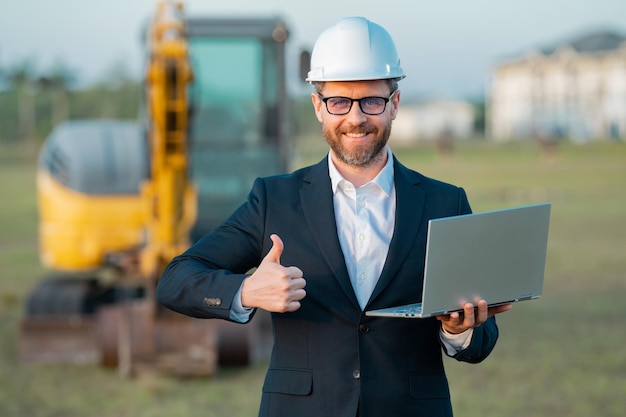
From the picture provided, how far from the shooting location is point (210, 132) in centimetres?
1022

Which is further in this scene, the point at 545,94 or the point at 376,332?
the point at 545,94

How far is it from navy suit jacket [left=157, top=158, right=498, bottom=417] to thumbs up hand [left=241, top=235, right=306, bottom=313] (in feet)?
0.40

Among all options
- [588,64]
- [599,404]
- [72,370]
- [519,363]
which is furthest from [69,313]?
[588,64]

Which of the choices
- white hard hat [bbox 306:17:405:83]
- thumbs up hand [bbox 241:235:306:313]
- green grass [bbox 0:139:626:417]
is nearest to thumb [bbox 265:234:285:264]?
thumbs up hand [bbox 241:235:306:313]

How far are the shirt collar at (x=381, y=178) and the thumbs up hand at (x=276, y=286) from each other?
342mm

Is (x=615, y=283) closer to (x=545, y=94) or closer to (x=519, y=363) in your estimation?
(x=519, y=363)

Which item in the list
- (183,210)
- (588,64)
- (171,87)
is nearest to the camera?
(171,87)

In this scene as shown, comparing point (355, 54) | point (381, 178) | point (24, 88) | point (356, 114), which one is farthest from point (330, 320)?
point (24, 88)

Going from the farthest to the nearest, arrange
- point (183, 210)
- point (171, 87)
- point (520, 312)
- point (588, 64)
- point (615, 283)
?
point (588, 64) → point (615, 283) → point (520, 312) → point (183, 210) → point (171, 87)

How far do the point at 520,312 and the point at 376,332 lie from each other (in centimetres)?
851

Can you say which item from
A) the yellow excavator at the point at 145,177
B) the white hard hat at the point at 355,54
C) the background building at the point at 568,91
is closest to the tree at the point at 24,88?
the background building at the point at 568,91

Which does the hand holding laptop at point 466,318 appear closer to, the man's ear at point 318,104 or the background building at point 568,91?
the man's ear at point 318,104

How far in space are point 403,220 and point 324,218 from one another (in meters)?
0.20

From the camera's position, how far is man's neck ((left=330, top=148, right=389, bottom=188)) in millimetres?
2875
